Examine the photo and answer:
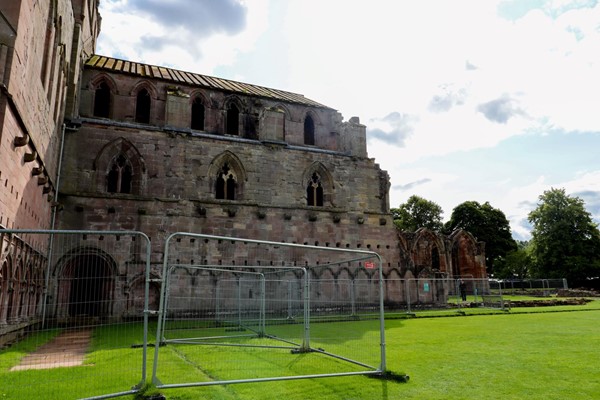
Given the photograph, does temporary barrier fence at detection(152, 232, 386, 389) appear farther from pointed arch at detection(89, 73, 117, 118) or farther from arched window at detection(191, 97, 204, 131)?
pointed arch at detection(89, 73, 117, 118)

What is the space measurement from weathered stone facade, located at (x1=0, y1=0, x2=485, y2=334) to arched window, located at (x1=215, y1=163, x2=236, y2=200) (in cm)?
6

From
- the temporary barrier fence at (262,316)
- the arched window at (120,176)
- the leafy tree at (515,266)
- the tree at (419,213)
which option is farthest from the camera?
the tree at (419,213)

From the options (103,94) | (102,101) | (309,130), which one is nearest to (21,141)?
(102,101)

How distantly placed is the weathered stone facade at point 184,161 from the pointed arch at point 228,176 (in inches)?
2.3

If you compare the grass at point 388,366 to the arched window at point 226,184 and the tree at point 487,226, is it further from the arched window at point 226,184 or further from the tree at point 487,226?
the tree at point 487,226

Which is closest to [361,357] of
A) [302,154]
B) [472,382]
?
[472,382]

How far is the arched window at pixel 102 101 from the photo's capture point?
22.6 m

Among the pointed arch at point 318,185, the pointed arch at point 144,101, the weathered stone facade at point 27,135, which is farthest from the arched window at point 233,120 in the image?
the weathered stone facade at point 27,135

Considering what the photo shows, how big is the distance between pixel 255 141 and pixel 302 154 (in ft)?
9.44

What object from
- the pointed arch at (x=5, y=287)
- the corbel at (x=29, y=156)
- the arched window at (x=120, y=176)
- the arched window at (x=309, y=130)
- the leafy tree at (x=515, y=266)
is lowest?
the pointed arch at (x=5, y=287)

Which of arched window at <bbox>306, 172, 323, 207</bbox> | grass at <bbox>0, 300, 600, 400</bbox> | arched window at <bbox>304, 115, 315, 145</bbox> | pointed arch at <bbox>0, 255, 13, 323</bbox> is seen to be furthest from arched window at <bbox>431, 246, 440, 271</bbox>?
pointed arch at <bbox>0, 255, 13, 323</bbox>

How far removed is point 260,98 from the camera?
2670cm

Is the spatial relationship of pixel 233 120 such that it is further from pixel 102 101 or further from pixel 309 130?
pixel 102 101

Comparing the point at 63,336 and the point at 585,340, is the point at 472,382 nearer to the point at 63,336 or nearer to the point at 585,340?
the point at 585,340
